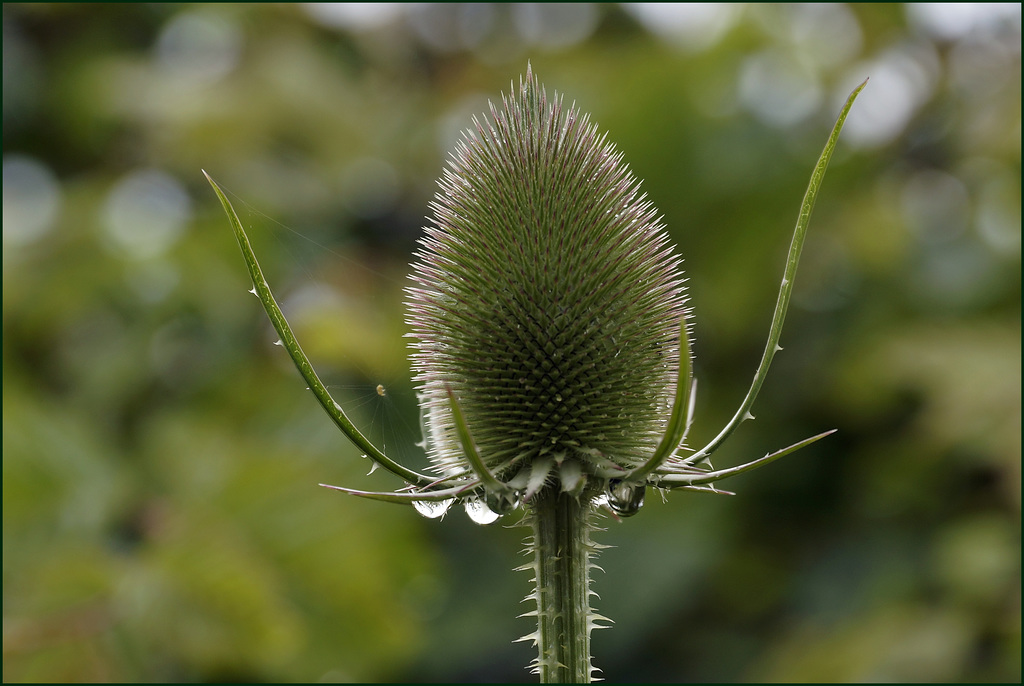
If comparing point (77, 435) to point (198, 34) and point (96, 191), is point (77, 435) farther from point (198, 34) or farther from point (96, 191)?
point (198, 34)

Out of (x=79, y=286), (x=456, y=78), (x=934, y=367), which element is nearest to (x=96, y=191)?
(x=79, y=286)

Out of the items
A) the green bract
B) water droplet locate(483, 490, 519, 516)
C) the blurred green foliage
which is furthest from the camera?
the blurred green foliage

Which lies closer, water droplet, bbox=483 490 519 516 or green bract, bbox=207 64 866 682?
water droplet, bbox=483 490 519 516

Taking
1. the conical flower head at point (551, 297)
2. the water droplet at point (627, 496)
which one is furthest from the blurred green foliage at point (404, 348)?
the water droplet at point (627, 496)

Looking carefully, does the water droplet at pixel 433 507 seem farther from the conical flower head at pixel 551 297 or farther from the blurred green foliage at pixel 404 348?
the blurred green foliage at pixel 404 348

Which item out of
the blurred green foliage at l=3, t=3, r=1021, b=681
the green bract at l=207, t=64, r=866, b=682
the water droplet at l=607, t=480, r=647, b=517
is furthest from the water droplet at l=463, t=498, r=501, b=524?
the blurred green foliage at l=3, t=3, r=1021, b=681

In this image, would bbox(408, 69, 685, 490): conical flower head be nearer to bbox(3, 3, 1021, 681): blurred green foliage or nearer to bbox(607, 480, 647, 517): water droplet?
bbox(607, 480, 647, 517): water droplet

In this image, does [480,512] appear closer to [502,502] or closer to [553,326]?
[502,502]

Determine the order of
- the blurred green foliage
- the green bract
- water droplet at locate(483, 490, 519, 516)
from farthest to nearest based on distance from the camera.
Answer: the blurred green foliage < the green bract < water droplet at locate(483, 490, 519, 516)
